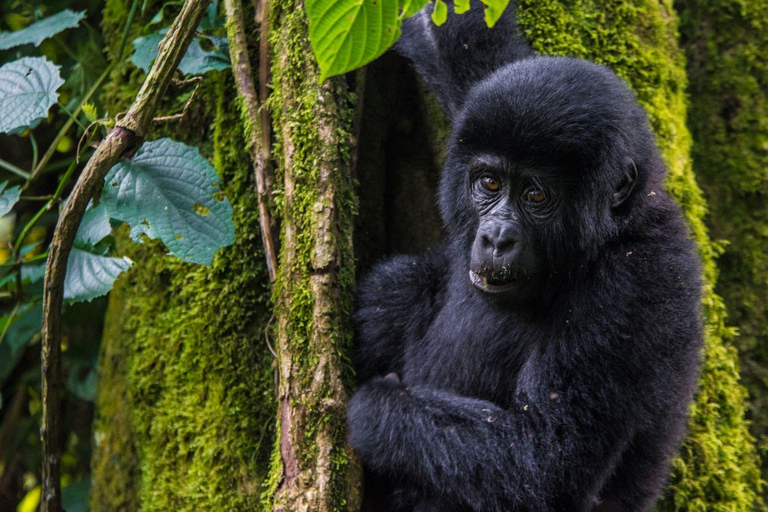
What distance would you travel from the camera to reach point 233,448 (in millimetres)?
3641

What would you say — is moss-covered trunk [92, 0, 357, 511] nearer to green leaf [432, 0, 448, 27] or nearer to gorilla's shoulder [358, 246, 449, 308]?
gorilla's shoulder [358, 246, 449, 308]

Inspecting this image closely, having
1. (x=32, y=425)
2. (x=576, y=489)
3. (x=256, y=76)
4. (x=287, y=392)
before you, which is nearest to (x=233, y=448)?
(x=287, y=392)

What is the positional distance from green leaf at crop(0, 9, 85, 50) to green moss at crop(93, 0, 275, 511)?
81cm

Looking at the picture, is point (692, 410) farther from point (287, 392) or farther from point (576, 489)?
point (287, 392)

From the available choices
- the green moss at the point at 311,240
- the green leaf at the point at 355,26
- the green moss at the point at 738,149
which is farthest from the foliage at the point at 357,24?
the green moss at the point at 738,149

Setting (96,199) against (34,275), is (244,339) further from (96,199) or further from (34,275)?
(34,275)

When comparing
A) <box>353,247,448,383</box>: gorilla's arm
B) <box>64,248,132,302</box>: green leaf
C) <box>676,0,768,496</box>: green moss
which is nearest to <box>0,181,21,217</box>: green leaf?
<box>64,248,132,302</box>: green leaf

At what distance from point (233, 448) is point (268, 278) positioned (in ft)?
2.87

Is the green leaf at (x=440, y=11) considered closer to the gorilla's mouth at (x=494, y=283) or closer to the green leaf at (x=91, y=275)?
the gorilla's mouth at (x=494, y=283)

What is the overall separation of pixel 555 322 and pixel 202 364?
1.80 metres

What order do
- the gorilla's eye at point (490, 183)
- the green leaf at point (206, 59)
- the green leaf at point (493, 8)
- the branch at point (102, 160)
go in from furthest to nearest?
the green leaf at point (206, 59) < the gorilla's eye at point (490, 183) < the branch at point (102, 160) < the green leaf at point (493, 8)

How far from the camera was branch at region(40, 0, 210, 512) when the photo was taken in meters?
3.15

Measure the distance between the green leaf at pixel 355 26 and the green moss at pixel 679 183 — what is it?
2314 millimetres

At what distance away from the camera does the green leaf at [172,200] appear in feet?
10.8
